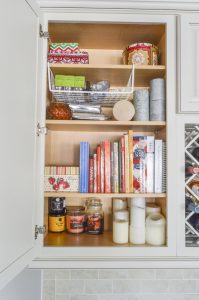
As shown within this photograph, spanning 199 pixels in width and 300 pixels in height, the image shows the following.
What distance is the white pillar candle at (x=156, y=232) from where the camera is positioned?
1074 millimetres

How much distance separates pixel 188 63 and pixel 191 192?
1.76 feet

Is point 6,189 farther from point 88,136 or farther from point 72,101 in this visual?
point 88,136

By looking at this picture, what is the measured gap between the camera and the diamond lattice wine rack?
106 cm

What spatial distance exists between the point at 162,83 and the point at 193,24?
0.86 ft

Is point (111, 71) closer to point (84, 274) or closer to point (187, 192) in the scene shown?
point (187, 192)

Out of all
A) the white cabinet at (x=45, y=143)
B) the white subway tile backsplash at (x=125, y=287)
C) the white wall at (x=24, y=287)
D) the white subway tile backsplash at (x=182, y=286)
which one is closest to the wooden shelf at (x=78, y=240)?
the white cabinet at (x=45, y=143)

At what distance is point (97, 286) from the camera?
4.39 ft

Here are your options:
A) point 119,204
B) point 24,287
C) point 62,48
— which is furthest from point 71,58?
point 24,287

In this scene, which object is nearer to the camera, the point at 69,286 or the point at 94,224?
the point at 94,224

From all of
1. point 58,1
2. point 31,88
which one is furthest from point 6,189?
point 58,1

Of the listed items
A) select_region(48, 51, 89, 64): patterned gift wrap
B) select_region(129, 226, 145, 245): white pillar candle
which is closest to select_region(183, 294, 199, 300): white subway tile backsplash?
select_region(129, 226, 145, 245): white pillar candle

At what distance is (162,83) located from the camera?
111cm

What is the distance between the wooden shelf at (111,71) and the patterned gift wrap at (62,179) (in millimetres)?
445

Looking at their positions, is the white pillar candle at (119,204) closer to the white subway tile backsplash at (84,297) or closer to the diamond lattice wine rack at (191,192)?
the diamond lattice wine rack at (191,192)
